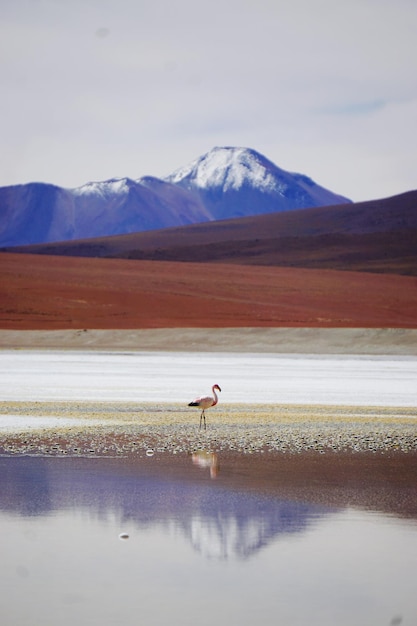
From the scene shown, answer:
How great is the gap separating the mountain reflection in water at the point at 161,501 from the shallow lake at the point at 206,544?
0.02 m

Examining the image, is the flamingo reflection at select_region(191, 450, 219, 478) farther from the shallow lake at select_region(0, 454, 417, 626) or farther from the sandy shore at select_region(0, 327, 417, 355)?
the sandy shore at select_region(0, 327, 417, 355)

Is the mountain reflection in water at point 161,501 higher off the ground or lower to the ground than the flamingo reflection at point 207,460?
lower

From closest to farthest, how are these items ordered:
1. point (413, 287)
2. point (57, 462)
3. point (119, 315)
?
point (57, 462), point (119, 315), point (413, 287)

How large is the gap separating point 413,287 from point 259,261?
29.3m

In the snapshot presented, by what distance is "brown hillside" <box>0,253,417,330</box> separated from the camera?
184 feet

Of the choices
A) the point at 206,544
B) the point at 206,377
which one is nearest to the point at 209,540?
the point at 206,544

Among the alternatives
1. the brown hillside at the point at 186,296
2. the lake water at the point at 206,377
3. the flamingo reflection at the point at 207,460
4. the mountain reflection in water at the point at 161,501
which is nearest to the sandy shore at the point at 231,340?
the lake water at the point at 206,377

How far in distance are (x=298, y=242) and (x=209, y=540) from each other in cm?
10354

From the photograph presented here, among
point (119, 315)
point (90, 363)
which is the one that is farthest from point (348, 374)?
point (119, 315)

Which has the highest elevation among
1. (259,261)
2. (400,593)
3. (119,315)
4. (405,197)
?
(405,197)

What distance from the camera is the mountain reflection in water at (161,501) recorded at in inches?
378

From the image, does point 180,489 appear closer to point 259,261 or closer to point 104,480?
point 104,480

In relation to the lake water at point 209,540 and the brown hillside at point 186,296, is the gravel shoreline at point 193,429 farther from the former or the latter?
the brown hillside at point 186,296

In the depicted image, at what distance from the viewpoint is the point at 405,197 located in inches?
4938
